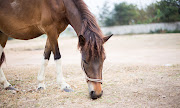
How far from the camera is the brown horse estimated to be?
2.45 m

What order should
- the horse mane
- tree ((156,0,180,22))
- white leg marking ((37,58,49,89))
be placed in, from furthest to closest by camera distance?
1. tree ((156,0,180,22))
2. white leg marking ((37,58,49,89))
3. the horse mane

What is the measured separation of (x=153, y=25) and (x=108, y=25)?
33.8 ft

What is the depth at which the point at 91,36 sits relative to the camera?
8.27 ft

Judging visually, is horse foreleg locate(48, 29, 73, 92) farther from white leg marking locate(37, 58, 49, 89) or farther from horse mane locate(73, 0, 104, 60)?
horse mane locate(73, 0, 104, 60)

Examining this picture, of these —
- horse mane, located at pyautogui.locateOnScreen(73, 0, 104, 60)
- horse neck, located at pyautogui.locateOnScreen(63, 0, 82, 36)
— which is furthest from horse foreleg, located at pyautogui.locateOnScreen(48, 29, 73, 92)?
horse mane, located at pyautogui.locateOnScreen(73, 0, 104, 60)

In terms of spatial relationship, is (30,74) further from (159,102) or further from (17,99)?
(159,102)

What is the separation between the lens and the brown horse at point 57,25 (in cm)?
245

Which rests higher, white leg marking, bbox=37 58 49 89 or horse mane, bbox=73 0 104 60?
horse mane, bbox=73 0 104 60

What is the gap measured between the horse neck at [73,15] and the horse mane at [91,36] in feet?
0.36

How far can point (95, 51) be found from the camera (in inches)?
96.0

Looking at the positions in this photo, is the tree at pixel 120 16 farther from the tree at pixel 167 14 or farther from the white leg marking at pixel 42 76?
the white leg marking at pixel 42 76

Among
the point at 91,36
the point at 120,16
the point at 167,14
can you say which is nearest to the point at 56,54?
the point at 91,36

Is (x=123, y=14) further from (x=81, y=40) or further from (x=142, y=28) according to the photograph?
(x=81, y=40)

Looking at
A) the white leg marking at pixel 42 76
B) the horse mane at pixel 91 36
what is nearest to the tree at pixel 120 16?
the white leg marking at pixel 42 76
